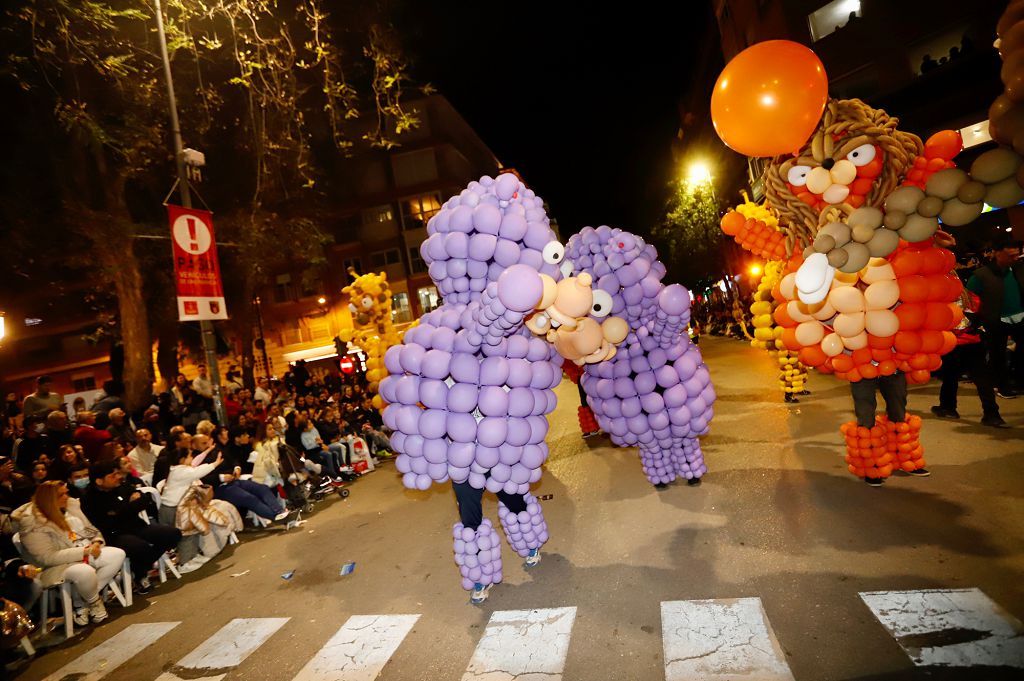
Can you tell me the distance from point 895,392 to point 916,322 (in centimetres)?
73

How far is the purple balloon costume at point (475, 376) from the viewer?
328cm

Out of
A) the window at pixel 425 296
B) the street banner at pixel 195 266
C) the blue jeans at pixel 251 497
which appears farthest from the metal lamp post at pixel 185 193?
the window at pixel 425 296

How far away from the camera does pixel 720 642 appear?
268 cm

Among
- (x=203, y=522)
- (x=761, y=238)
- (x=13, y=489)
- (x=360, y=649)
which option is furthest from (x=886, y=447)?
(x=13, y=489)

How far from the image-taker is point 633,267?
465cm

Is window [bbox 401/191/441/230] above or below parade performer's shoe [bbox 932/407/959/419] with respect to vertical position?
above

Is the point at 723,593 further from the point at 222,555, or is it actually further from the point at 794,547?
the point at 222,555

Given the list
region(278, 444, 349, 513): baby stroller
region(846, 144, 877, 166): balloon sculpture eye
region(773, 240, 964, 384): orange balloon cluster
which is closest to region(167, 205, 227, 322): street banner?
region(278, 444, 349, 513): baby stroller

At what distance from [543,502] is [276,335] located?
27.3m

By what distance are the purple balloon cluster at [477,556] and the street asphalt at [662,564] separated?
16 centimetres

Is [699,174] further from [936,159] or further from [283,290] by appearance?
[936,159]

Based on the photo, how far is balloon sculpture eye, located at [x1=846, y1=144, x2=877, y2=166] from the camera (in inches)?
137

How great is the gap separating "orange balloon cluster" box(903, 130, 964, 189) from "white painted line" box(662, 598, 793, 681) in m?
2.97

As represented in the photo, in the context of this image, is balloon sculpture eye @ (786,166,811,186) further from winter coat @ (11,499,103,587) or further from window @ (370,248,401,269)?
window @ (370,248,401,269)
